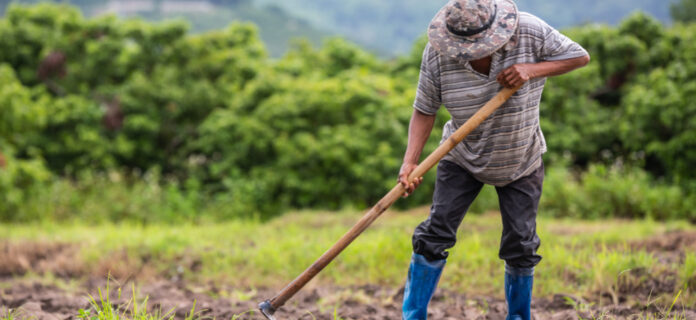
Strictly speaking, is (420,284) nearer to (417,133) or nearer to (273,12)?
(417,133)

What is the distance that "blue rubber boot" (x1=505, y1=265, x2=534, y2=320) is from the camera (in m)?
3.19

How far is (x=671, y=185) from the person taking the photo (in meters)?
10.3

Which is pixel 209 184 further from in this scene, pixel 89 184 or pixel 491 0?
pixel 491 0

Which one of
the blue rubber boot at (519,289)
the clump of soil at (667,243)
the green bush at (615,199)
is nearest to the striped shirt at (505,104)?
the blue rubber boot at (519,289)

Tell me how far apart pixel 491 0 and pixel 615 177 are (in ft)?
25.1

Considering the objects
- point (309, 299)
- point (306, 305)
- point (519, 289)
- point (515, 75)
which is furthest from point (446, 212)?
point (309, 299)

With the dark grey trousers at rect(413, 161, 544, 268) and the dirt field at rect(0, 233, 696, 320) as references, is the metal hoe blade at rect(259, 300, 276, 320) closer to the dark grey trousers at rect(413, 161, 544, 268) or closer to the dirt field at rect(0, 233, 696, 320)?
the dirt field at rect(0, 233, 696, 320)

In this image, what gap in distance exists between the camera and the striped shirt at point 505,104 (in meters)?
2.85

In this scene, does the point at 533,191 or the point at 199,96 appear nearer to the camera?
the point at 533,191

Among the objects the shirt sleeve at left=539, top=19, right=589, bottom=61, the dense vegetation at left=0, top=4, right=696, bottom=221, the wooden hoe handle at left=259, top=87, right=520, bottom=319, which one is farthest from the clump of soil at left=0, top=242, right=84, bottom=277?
the shirt sleeve at left=539, top=19, right=589, bottom=61

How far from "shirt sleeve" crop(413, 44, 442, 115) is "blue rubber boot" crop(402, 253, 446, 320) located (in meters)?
0.75

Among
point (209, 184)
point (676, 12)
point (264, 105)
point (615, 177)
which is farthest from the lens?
point (676, 12)

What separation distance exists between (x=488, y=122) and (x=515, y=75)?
286mm

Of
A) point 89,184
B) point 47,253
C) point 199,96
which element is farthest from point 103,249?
point 199,96
